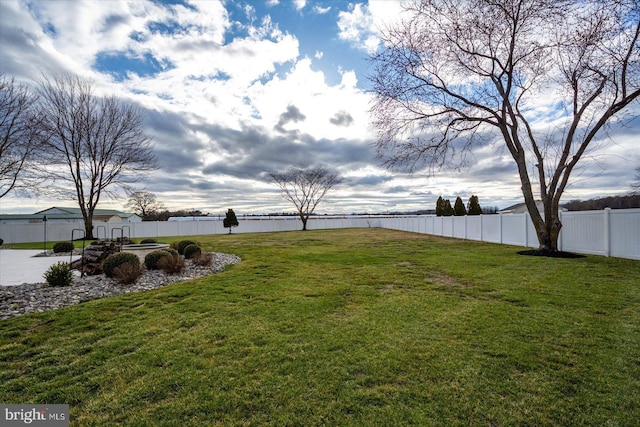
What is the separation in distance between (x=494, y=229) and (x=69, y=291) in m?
16.6

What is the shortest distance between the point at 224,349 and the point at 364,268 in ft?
18.8

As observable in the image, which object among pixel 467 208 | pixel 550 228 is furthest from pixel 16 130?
pixel 467 208

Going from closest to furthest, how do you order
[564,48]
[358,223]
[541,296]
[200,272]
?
[541,296] < [200,272] < [564,48] < [358,223]

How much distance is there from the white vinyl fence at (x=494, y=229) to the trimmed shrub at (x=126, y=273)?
134 inches

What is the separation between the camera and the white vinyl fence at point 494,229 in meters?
8.85

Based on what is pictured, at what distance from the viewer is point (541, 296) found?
17.2 feet

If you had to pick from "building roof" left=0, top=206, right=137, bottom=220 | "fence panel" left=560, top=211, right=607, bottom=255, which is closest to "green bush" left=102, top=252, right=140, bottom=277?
"fence panel" left=560, top=211, right=607, bottom=255

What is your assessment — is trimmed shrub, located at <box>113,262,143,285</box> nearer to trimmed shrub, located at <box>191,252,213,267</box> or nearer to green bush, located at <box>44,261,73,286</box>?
green bush, located at <box>44,261,73,286</box>

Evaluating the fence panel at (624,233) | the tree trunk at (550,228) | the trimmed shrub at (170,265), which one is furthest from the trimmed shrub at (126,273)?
the fence panel at (624,233)

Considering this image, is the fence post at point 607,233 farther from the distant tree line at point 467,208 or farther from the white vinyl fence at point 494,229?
the distant tree line at point 467,208

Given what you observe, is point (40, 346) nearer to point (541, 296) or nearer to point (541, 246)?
point (541, 296)

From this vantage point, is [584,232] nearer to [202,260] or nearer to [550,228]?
[550,228]

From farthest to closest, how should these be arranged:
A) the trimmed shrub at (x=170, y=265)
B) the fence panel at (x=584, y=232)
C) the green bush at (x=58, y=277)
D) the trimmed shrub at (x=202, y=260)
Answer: the fence panel at (x=584, y=232), the trimmed shrub at (x=202, y=260), the trimmed shrub at (x=170, y=265), the green bush at (x=58, y=277)

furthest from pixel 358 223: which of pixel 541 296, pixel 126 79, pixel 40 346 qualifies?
pixel 40 346
